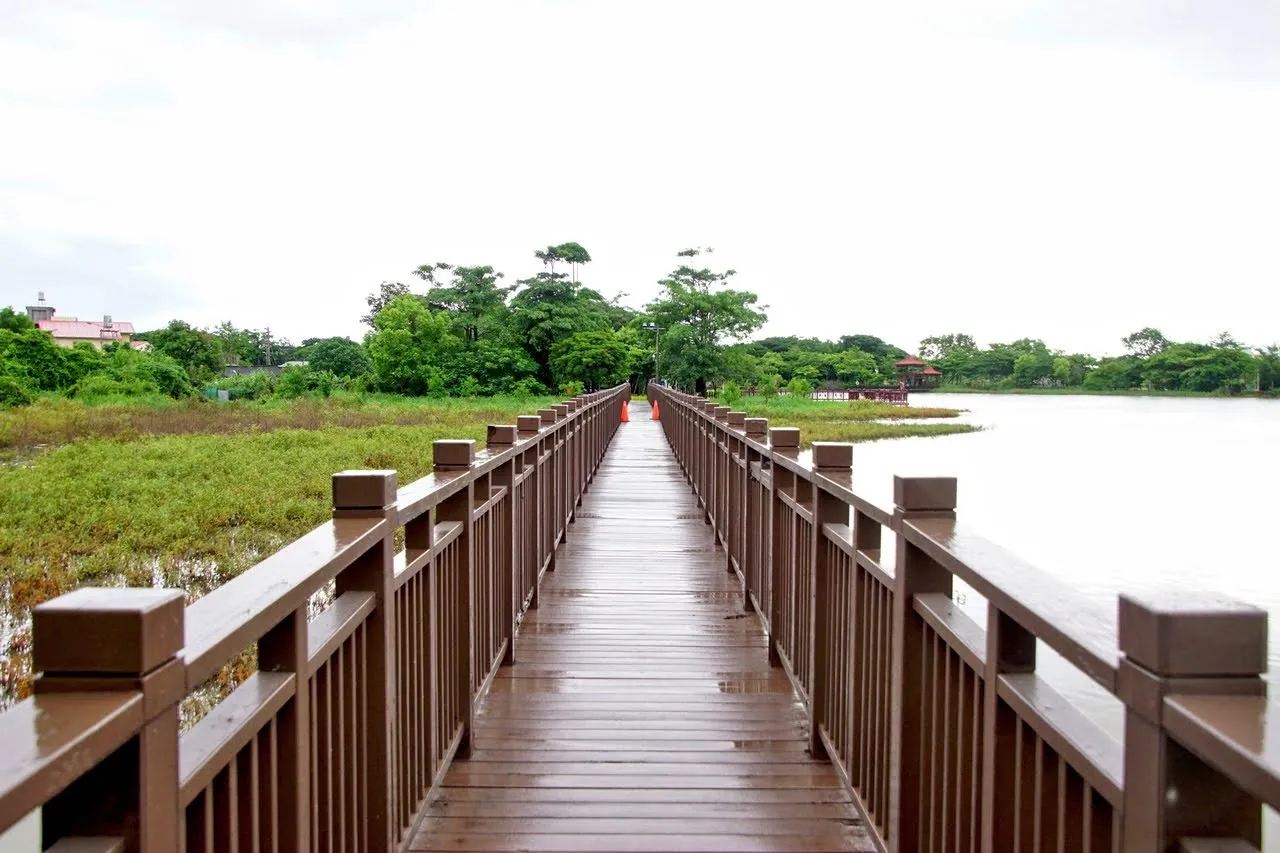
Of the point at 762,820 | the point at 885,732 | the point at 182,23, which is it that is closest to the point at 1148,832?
the point at 885,732

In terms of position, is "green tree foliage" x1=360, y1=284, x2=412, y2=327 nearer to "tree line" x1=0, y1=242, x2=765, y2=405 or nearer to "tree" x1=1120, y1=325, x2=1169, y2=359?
"tree line" x1=0, y1=242, x2=765, y2=405

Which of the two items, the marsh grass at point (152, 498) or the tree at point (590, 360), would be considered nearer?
the marsh grass at point (152, 498)

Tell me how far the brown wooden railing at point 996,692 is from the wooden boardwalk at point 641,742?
20cm

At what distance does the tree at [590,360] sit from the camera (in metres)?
41.4

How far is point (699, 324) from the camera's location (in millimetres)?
42062

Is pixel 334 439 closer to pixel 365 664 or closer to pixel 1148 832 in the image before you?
pixel 365 664

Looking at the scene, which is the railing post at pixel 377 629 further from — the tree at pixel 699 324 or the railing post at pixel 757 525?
the tree at pixel 699 324

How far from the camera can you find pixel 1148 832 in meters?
0.99

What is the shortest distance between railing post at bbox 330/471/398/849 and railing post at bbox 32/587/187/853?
0.94 metres

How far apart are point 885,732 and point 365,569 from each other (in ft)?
4.52

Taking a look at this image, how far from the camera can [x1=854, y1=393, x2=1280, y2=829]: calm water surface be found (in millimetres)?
11305

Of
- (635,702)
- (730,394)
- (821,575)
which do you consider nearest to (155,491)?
(635,702)

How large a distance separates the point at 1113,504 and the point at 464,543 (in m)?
19.4

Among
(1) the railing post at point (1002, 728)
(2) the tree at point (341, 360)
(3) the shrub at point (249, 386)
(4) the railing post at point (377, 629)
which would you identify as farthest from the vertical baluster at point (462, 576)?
(2) the tree at point (341, 360)
